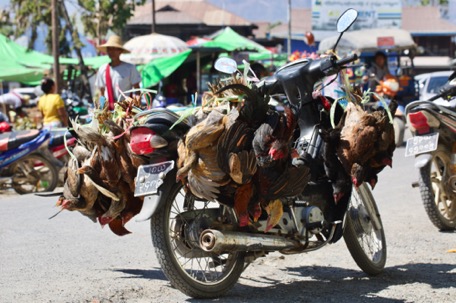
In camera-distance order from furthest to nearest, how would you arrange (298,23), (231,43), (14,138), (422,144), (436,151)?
(298,23), (231,43), (14,138), (436,151), (422,144)

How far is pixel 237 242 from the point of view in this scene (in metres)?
5.46

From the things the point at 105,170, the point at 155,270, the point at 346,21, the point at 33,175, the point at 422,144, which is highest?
the point at 346,21

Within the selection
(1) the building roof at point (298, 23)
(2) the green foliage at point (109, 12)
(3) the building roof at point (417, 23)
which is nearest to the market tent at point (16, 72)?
(2) the green foliage at point (109, 12)

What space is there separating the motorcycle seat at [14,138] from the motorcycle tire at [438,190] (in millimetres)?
5629

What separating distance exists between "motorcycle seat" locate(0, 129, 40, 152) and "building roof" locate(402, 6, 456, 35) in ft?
196

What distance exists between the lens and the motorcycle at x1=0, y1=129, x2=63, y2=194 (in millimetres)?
11555

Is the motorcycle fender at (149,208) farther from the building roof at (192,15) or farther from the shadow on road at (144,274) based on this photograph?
the building roof at (192,15)

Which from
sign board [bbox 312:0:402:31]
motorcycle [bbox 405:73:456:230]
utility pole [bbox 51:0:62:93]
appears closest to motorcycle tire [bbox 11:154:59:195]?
motorcycle [bbox 405:73:456:230]

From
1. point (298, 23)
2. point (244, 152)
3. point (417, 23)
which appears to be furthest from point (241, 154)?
point (298, 23)

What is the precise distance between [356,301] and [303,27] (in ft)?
240

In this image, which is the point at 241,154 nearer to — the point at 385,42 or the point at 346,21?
the point at 346,21

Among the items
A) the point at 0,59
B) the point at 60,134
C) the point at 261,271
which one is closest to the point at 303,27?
the point at 0,59

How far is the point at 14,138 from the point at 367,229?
20.8 ft

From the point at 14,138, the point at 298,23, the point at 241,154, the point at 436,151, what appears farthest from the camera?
the point at 298,23
